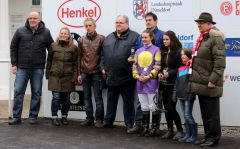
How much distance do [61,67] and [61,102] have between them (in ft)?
2.22

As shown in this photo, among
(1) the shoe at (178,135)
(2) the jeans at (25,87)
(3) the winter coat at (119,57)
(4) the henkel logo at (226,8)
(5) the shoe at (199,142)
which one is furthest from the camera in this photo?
(2) the jeans at (25,87)

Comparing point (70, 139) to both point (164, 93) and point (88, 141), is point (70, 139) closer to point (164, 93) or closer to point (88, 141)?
point (88, 141)

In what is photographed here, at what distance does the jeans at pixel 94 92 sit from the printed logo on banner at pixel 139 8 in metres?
1.24

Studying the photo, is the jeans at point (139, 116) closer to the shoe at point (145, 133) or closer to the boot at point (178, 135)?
the shoe at point (145, 133)

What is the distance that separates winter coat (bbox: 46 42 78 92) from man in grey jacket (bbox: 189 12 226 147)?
8.12 ft

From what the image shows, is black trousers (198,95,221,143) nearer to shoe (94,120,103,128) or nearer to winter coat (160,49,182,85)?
winter coat (160,49,182,85)

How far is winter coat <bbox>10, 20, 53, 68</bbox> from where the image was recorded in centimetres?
943

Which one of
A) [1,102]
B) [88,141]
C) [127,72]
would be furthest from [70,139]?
[1,102]

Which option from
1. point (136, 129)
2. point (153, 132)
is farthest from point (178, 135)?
point (136, 129)

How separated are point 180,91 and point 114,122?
222 cm

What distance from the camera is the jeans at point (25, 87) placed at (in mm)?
9531

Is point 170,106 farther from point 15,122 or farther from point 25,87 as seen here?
point 15,122

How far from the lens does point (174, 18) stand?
913cm

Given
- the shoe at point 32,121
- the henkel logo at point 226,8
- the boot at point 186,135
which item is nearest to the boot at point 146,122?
the boot at point 186,135
